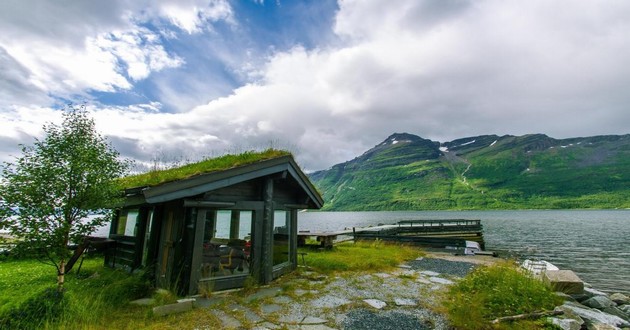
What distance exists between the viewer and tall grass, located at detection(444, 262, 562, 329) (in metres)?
5.61

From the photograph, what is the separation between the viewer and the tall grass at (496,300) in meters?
5.61

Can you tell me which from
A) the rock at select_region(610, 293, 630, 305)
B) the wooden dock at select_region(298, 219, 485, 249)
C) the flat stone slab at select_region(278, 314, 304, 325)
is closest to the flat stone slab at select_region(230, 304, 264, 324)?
the flat stone slab at select_region(278, 314, 304, 325)

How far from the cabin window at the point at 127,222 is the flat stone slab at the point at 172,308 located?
4992 millimetres

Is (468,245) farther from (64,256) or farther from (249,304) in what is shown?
(64,256)

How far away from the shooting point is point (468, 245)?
1827 centimetres

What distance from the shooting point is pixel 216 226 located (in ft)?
28.2

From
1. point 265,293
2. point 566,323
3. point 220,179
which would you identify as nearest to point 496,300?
point 566,323

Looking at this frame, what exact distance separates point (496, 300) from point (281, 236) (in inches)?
257

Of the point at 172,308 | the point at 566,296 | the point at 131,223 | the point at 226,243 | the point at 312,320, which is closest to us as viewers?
the point at 312,320

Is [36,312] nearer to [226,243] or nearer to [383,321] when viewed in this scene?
[226,243]

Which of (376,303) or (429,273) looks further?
(429,273)

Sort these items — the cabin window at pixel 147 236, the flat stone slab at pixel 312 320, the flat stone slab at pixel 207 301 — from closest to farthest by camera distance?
the flat stone slab at pixel 312 320 < the flat stone slab at pixel 207 301 < the cabin window at pixel 147 236

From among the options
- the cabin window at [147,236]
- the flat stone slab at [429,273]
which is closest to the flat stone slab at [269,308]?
the cabin window at [147,236]

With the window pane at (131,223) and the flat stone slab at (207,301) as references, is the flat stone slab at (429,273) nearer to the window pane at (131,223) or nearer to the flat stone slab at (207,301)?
the flat stone slab at (207,301)
